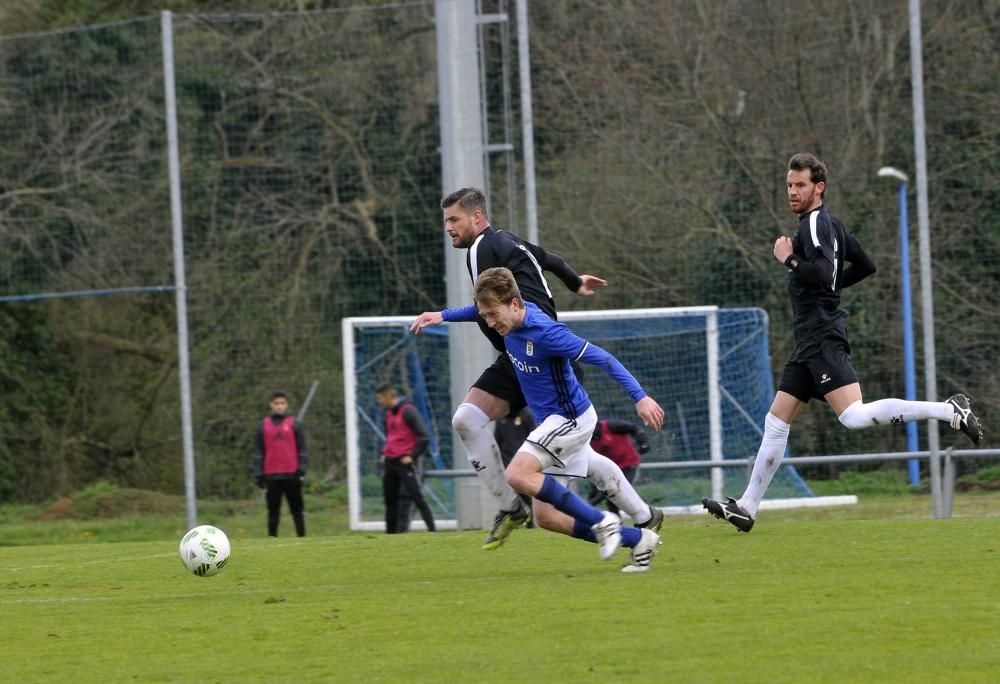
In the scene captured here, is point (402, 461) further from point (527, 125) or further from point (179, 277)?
point (527, 125)

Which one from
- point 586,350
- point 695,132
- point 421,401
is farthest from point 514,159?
Result: point 586,350

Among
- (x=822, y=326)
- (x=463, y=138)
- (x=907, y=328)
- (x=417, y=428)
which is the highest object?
(x=463, y=138)

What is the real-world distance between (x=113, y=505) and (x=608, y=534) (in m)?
13.8

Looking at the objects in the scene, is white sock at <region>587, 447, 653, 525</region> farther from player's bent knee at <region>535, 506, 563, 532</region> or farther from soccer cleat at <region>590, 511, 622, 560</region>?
soccer cleat at <region>590, 511, 622, 560</region>

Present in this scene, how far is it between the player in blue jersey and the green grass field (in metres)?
0.23

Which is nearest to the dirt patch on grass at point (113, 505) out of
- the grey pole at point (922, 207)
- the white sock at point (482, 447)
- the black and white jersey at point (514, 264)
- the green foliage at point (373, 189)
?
the green foliage at point (373, 189)

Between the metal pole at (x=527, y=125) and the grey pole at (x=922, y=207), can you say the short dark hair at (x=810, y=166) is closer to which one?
the grey pole at (x=922, y=207)

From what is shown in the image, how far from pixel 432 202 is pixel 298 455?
3451mm

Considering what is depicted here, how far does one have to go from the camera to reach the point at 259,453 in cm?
1664

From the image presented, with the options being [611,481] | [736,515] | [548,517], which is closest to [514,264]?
[611,481]

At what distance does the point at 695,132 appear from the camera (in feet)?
53.1

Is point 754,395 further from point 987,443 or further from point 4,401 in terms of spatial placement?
point 4,401

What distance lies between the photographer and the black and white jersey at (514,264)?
29.8ft

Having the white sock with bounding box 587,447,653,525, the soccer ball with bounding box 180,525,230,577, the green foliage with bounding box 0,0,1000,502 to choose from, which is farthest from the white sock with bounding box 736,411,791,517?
the green foliage with bounding box 0,0,1000,502
